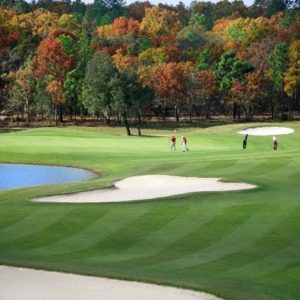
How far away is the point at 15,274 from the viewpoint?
703 inches

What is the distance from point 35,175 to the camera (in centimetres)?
4975

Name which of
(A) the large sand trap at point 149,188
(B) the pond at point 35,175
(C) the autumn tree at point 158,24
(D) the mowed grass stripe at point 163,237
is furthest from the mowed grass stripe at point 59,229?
(C) the autumn tree at point 158,24

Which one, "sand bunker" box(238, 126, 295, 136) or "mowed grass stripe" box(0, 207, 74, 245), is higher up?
"sand bunker" box(238, 126, 295, 136)

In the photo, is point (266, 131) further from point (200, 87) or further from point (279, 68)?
point (279, 68)

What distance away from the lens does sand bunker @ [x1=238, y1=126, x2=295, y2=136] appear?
77.9m

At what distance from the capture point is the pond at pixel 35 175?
149ft

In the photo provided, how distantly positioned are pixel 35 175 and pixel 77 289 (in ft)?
112

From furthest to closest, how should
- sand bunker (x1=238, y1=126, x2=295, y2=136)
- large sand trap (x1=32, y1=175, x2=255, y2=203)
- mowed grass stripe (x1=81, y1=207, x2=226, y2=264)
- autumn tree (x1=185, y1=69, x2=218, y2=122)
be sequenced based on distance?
autumn tree (x1=185, y1=69, x2=218, y2=122)
sand bunker (x1=238, y1=126, x2=295, y2=136)
large sand trap (x1=32, y1=175, x2=255, y2=203)
mowed grass stripe (x1=81, y1=207, x2=226, y2=264)

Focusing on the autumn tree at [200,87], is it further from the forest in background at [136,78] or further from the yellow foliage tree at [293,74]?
the yellow foliage tree at [293,74]

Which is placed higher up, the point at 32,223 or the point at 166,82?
the point at 166,82

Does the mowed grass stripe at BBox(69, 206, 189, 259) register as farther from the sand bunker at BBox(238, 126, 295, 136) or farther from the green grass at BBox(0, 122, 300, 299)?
the sand bunker at BBox(238, 126, 295, 136)

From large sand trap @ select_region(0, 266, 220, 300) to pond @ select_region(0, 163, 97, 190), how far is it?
25981 mm

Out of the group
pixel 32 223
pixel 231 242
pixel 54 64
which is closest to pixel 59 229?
pixel 32 223

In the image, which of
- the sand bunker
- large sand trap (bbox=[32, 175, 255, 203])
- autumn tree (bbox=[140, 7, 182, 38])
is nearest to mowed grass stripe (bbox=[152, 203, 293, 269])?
large sand trap (bbox=[32, 175, 255, 203])
